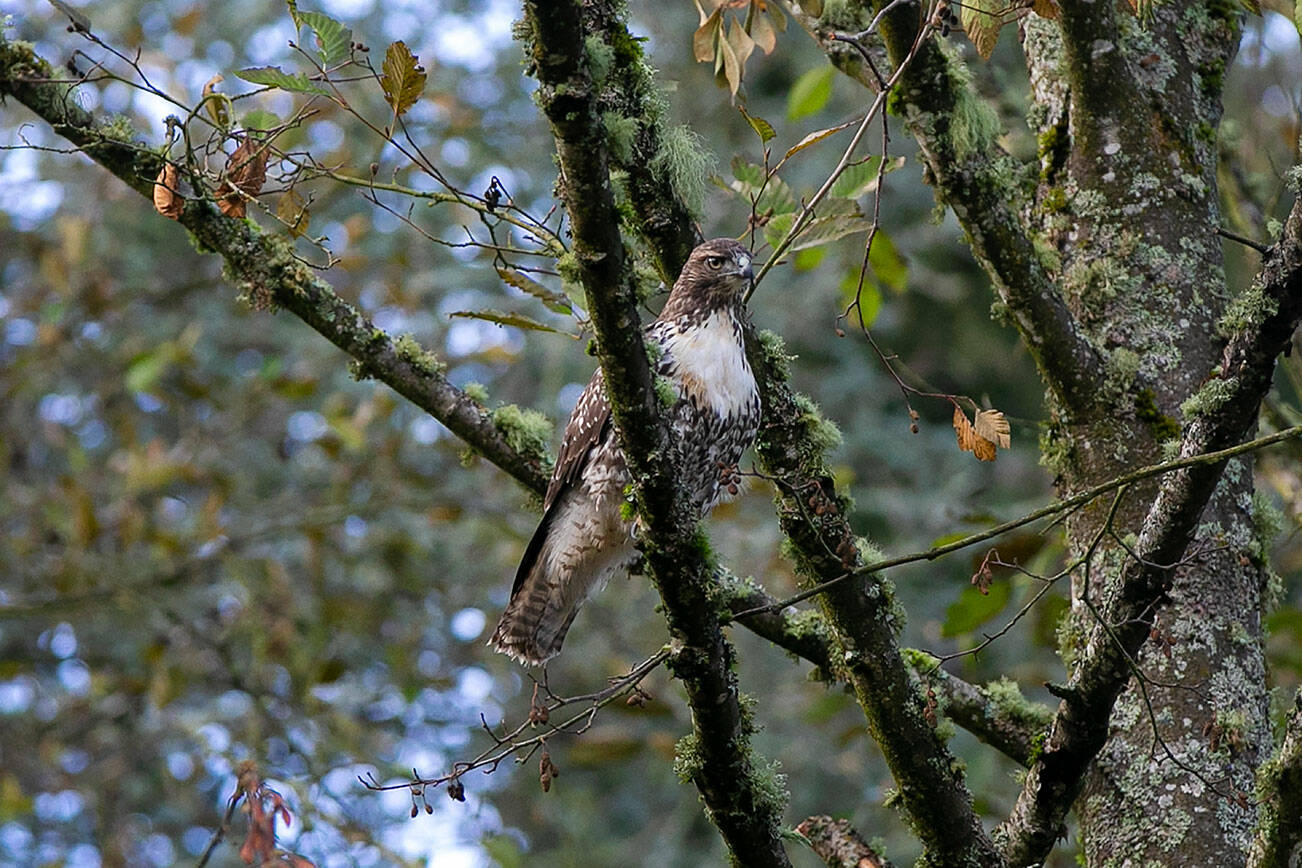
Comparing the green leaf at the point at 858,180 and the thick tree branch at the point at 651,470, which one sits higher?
the green leaf at the point at 858,180

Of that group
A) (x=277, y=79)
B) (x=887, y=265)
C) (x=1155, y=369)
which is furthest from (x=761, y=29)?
(x=887, y=265)

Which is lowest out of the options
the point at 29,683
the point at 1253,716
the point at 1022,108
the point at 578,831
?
the point at 1253,716

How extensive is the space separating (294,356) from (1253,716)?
599 cm

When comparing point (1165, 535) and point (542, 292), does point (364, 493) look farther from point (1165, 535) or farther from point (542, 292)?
point (1165, 535)

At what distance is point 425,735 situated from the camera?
24.2 feet

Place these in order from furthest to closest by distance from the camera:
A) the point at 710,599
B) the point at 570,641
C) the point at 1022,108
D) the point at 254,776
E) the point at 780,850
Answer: the point at 570,641 → the point at 1022,108 → the point at 254,776 → the point at 780,850 → the point at 710,599

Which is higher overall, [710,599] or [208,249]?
[208,249]

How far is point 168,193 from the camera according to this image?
283cm

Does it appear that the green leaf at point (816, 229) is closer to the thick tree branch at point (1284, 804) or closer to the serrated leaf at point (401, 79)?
the serrated leaf at point (401, 79)

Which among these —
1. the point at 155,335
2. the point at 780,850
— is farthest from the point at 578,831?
the point at 780,850

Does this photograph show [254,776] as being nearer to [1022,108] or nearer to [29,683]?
[1022,108]

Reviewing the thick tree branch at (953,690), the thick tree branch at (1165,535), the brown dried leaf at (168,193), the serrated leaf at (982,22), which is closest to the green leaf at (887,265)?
the thick tree branch at (953,690)

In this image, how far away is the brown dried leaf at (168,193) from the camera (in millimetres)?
2814

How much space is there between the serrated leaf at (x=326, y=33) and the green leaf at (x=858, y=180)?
3.60ft
